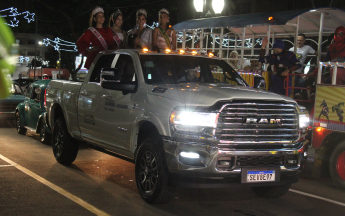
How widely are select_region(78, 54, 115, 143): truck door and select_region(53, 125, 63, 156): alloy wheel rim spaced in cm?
86

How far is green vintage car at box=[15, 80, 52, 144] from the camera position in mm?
11060

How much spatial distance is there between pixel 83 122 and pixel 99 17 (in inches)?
105

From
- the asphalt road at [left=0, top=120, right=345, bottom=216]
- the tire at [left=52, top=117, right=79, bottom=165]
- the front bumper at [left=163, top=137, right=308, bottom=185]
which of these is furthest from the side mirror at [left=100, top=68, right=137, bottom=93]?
the tire at [left=52, top=117, right=79, bottom=165]

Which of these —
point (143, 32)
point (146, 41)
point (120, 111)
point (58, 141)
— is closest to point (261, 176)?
point (120, 111)

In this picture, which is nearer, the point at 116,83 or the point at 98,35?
the point at 116,83

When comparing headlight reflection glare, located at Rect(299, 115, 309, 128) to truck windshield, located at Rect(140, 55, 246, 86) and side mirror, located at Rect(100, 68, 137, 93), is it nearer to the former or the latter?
truck windshield, located at Rect(140, 55, 246, 86)

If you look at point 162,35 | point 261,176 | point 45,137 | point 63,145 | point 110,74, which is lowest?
point 45,137

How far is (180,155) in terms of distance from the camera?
16.4ft

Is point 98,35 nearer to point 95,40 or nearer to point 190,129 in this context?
point 95,40

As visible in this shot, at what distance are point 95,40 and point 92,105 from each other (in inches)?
91.4

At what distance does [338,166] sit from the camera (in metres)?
7.11

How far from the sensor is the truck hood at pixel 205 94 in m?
5.16

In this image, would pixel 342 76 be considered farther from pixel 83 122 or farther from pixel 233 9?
pixel 233 9

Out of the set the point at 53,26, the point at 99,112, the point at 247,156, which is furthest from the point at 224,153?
the point at 53,26
